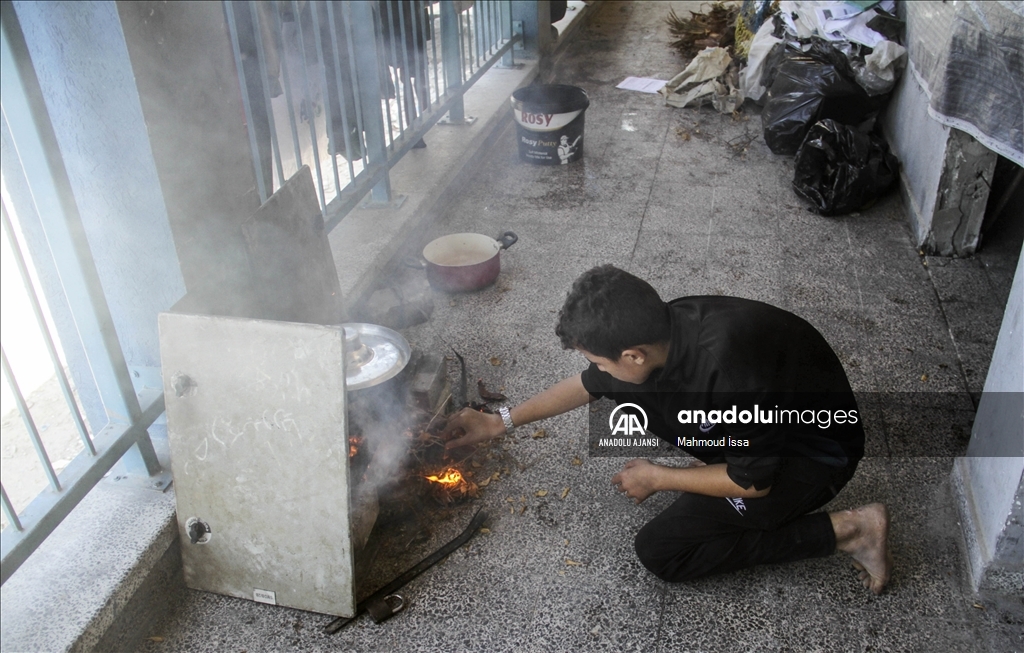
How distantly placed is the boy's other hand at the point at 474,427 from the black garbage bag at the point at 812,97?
3.97 m

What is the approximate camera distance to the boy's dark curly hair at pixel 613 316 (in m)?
2.28

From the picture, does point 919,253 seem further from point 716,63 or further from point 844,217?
point 716,63

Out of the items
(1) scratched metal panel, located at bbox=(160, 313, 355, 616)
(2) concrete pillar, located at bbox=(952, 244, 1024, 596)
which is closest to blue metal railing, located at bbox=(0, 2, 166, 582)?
(1) scratched metal panel, located at bbox=(160, 313, 355, 616)

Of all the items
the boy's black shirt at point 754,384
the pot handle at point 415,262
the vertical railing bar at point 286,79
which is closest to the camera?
the boy's black shirt at point 754,384

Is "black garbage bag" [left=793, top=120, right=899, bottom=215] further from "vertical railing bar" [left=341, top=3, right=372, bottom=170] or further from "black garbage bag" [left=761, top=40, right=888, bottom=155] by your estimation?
"vertical railing bar" [left=341, top=3, right=372, bottom=170]

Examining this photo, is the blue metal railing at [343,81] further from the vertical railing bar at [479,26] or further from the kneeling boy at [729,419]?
the kneeling boy at [729,419]

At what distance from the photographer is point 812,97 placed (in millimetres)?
5625

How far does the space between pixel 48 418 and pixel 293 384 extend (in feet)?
9.40

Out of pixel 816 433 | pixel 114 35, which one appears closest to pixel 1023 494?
pixel 816 433

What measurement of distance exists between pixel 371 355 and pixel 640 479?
1189 millimetres

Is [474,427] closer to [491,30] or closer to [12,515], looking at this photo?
[12,515]

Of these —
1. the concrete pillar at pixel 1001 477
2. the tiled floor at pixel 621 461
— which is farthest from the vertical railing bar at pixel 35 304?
the concrete pillar at pixel 1001 477

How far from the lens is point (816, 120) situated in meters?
5.73

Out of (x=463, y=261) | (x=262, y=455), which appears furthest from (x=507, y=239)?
(x=262, y=455)
